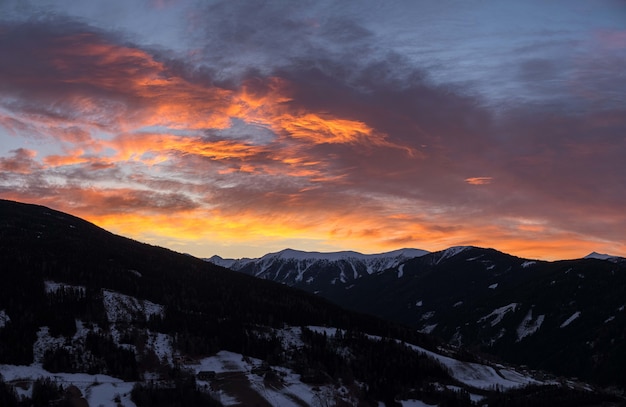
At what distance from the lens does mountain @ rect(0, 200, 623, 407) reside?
136 metres

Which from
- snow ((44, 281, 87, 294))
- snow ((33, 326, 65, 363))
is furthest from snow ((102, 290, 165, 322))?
snow ((33, 326, 65, 363))

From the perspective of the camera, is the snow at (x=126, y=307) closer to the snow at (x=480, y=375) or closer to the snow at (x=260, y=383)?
the snow at (x=260, y=383)

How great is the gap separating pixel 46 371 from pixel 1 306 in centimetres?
3394

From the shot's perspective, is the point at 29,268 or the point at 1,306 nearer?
the point at 1,306

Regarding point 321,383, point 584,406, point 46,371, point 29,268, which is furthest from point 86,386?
point 584,406

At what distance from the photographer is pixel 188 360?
527 ft

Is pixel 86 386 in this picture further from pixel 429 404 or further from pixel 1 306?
pixel 429 404

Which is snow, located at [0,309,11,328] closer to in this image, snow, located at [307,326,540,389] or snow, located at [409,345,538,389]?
snow, located at [307,326,540,389]

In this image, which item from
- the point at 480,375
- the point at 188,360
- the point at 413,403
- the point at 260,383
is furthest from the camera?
the point at 480,375

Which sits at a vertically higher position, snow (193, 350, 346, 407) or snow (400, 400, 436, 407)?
snow (193, 350, 346, 407)

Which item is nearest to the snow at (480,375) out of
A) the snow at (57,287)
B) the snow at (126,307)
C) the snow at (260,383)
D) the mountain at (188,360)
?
the mountain at (188,360)

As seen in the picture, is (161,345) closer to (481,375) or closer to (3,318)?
(3,318)

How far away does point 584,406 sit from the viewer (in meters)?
149

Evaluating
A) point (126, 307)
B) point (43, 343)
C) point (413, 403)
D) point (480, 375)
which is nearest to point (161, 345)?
point (126, 307)
